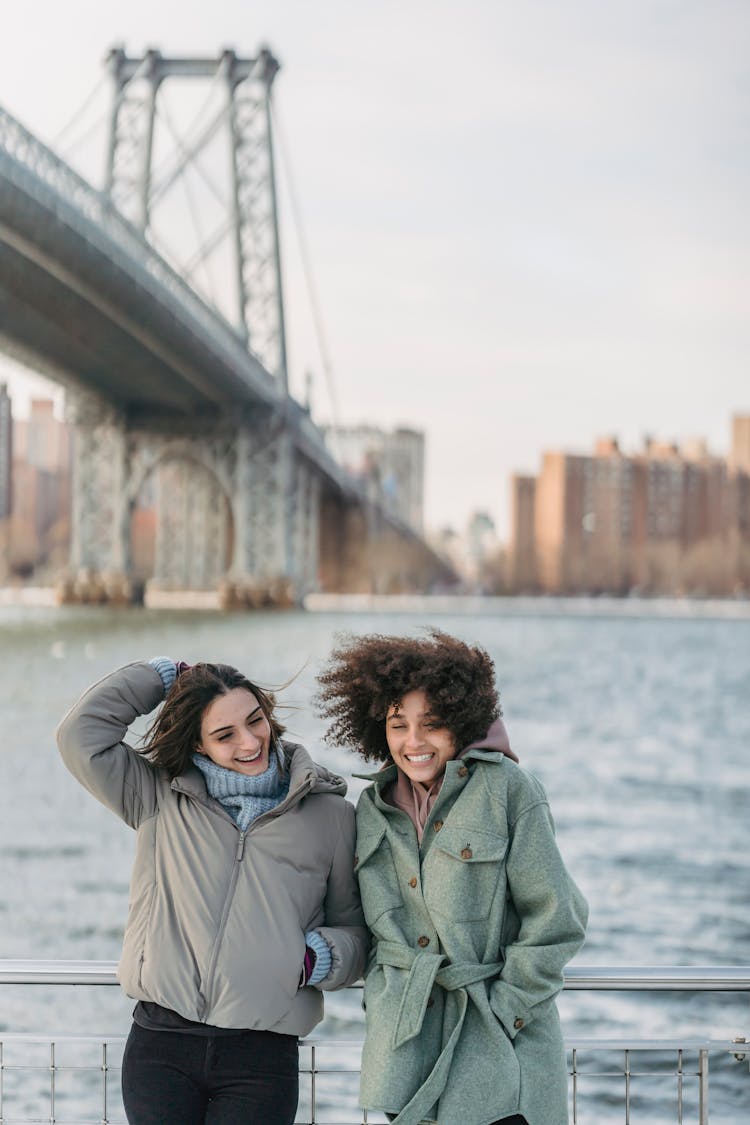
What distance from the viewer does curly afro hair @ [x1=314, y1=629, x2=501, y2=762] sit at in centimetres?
220

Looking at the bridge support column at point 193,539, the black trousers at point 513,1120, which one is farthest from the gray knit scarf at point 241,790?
the bridge support column at point 193,539

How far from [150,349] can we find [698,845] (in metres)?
17.3

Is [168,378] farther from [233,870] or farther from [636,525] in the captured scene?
[636,525]

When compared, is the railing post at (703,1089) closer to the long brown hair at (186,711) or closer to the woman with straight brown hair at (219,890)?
the woman with straight brown hair at (219,890)

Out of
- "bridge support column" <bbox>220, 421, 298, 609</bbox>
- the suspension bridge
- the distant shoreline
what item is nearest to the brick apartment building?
the distant shoreline

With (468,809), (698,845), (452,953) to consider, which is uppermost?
(468,809)

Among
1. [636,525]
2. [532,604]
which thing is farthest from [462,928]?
[636,525]

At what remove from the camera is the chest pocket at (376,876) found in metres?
2.14

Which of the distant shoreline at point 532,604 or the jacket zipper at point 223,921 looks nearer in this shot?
the jacket zipper at point 223,921

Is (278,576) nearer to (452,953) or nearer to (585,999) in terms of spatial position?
(585,999)

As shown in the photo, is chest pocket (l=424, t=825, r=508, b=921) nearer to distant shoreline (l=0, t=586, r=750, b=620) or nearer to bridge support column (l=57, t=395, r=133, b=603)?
bridge support column (l=57, t=395, r=133, b=603)

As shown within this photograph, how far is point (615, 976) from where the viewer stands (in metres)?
2.23

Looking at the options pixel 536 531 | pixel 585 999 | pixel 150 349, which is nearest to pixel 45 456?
pixel 150 349

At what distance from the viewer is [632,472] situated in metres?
79.0
